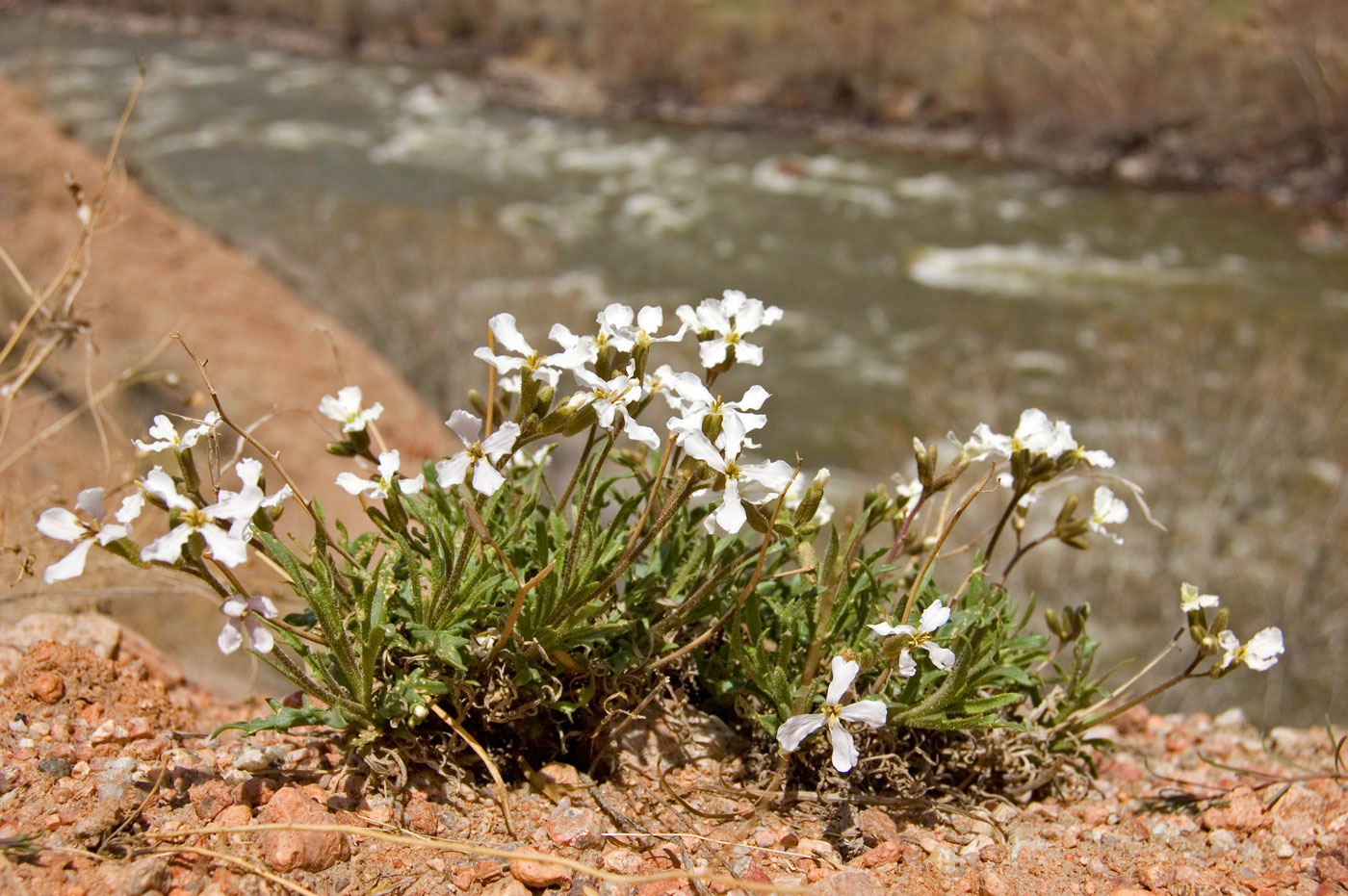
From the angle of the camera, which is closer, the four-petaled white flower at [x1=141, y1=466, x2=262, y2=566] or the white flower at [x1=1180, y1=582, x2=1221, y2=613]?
the four-petaled white flower at [x1=141, y1=466, x2=262, y2=566]

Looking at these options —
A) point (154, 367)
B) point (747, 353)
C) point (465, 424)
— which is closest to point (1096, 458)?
point (747, 353)

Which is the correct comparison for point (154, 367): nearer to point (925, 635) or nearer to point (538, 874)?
point (538, 874)

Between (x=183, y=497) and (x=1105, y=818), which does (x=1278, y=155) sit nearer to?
(x=1105, y=818)

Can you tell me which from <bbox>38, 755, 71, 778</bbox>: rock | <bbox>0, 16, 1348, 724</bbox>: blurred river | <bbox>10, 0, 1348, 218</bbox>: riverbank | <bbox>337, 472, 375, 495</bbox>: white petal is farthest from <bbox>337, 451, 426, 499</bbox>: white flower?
<bbox>10, 0, 1348, 218</bbox>: riverbank

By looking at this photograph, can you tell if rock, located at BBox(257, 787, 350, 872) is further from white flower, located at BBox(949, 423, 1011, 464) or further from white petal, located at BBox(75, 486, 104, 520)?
white flower, located at BBox(949, 423, 1011, 464)

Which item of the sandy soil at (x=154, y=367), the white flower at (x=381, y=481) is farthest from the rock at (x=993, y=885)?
the sandy soil at (x=154, y=367)

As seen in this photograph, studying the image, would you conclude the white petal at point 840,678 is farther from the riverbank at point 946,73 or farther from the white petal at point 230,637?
the riverbank at point 946,73
